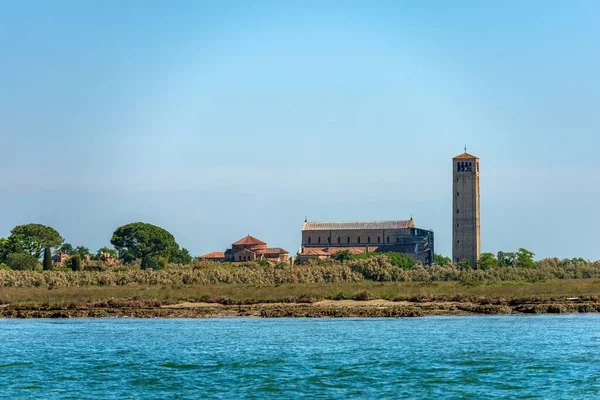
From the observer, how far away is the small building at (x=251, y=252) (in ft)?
569

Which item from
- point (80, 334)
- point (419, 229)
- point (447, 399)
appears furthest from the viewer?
point (419, 229)

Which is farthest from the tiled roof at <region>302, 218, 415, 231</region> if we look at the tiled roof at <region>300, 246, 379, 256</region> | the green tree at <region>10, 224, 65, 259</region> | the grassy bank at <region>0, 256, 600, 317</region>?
the grassy bank at <region>0, 256, 600, 317</region>

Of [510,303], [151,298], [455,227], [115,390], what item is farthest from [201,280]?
[455,227]

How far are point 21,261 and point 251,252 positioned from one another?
7179 cm

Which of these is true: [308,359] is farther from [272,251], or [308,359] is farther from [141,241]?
[272,251]

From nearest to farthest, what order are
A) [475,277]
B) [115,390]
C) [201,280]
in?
[115,390] < [201,280] < [475,277]

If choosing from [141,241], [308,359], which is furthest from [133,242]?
[308,359]

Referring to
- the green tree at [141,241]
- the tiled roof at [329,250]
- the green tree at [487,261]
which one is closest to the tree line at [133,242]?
the green tree at [141,241]

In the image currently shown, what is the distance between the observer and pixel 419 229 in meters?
170

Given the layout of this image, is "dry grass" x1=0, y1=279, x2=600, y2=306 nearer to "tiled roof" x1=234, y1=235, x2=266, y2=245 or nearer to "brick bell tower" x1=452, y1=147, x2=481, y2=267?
"brick bell tower" x1=452, y1=147, x2=481, y2=267

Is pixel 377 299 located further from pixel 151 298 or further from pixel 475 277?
pixel 475 277

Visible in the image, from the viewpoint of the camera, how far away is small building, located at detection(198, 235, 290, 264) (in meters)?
174

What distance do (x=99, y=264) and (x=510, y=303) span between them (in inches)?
2393

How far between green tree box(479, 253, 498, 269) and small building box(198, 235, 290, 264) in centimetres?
4132
